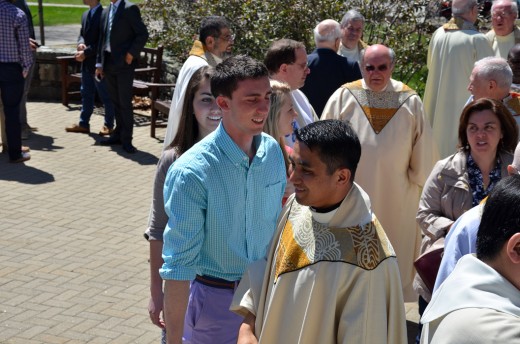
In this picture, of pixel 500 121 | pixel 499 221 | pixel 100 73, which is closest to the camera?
pixel 499 221

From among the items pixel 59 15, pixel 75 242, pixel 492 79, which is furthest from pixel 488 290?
pixel 59 15

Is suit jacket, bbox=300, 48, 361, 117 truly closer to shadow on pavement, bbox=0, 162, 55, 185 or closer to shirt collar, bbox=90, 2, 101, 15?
shadow on pavement, bbox=0, 162, 55, 185

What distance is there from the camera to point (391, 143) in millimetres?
6605

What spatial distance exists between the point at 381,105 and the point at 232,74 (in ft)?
9.51

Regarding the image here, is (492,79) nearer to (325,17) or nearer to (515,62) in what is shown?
(515,62)

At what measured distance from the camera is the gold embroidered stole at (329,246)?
10.4 ft

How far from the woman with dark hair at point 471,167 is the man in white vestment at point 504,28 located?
4.45 m

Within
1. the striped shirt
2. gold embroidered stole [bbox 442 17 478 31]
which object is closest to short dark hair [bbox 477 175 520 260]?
gold embroidered stole [bbox 442 17 478 31]

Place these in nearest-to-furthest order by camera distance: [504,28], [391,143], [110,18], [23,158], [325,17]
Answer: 1. [391,143]
2. [504,28]
3. [23,158]
4. [110,18]
5. [325,17]

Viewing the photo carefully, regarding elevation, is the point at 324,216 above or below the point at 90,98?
above

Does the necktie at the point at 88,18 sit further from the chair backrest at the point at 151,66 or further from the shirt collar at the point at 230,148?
the shirt collar at the point at 230,148

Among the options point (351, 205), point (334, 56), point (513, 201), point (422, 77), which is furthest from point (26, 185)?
point (513, 201)

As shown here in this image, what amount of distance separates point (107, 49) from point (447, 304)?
31.2 ft

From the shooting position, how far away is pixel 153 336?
6207mm
